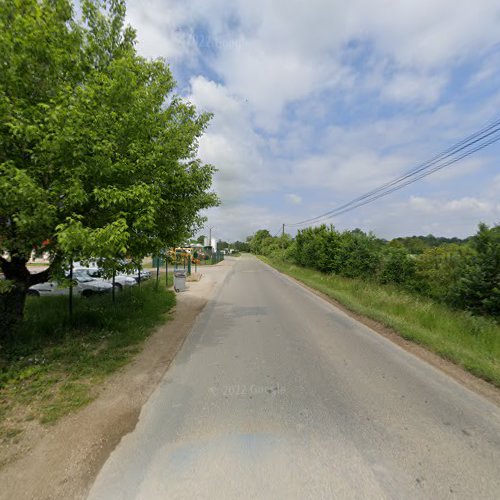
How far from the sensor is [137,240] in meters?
4.95

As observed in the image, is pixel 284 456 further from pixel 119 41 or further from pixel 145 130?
pixel 119 41

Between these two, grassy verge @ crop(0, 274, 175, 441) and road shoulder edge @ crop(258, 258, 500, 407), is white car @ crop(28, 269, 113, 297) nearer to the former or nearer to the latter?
grassy verge @ crop(0, 274, 175, 441)

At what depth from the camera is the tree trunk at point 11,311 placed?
5100 mm

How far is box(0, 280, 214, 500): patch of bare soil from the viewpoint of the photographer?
2281mm

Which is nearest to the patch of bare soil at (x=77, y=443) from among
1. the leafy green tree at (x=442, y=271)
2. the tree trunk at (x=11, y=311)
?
the tree trunk at (x=11, y=311)

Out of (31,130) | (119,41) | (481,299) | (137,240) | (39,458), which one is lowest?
(39,458)

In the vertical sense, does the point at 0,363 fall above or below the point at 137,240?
below

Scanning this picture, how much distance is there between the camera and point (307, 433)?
9.75 ft

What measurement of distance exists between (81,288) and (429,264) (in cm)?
1587

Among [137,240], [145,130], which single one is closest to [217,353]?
[137,240]

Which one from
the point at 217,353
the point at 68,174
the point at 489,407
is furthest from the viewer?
the point at 217,353

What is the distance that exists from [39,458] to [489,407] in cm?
517

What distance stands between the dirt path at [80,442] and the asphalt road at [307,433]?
0.16m

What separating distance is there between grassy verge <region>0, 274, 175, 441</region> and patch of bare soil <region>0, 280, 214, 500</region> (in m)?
0.23
